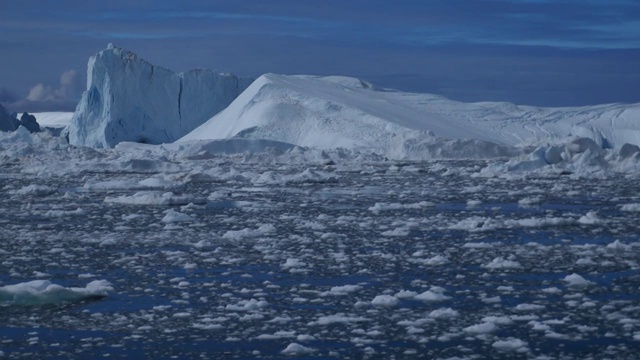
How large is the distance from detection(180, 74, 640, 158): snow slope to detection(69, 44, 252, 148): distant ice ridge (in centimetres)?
227

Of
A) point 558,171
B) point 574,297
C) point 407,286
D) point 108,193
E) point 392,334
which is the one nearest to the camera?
point 392,334

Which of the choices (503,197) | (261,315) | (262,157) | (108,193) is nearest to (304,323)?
(261,315)

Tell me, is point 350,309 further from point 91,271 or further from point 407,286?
point 91,271

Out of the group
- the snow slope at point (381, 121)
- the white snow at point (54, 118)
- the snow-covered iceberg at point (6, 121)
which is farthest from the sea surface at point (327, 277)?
the white snow at point (54, 118)

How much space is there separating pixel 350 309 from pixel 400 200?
6.81 metres

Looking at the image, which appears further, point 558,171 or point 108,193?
point 558,171

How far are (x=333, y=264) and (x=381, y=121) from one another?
68.8ft

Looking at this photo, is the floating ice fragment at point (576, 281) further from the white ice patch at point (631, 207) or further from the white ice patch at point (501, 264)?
the white ice patch at point (631, 207)

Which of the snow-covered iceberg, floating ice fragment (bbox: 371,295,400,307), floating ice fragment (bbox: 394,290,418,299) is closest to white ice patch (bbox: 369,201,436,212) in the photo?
floating ice fragment (bbox: 394,290,418,299)

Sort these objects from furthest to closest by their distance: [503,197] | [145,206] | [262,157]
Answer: [262,157]
[503,197]
[145,206]

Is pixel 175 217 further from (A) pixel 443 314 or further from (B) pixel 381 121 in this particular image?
(B) pixel 381 121

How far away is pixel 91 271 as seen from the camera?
6.39 meters

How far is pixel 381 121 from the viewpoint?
89.7 feet

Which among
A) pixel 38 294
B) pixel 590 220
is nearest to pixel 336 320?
pixel 38 294
